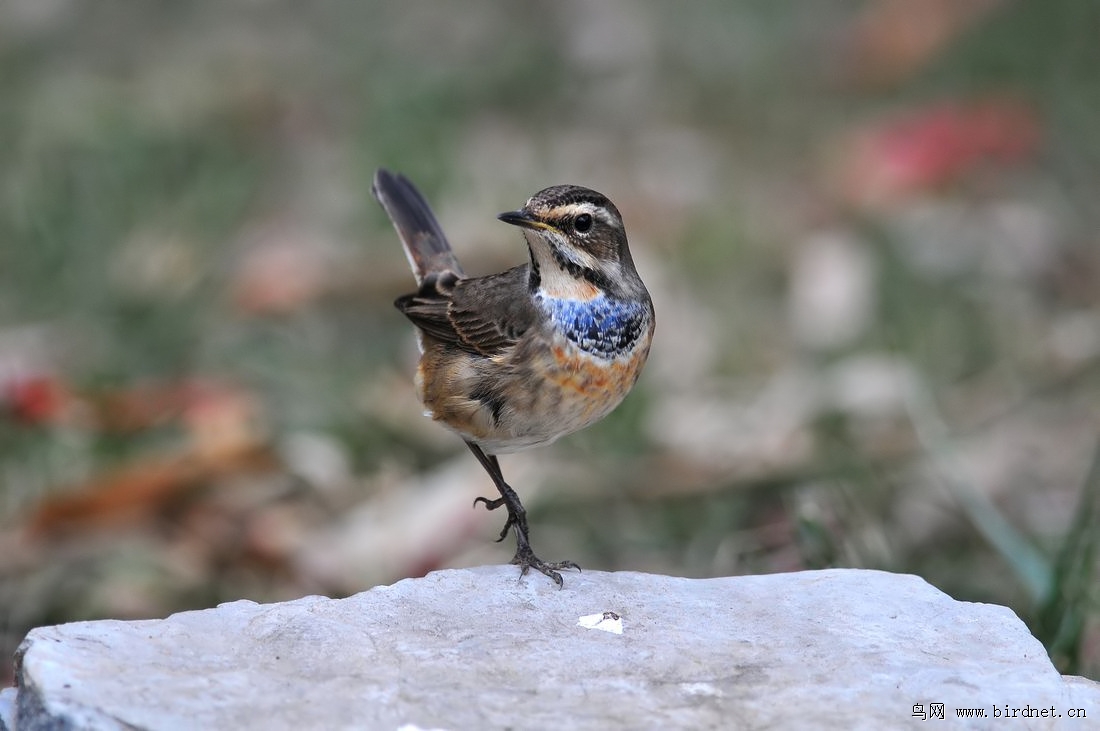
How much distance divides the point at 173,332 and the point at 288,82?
3.77 m

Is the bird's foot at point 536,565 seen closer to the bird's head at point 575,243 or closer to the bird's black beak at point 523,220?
the bird's head at point 575,243

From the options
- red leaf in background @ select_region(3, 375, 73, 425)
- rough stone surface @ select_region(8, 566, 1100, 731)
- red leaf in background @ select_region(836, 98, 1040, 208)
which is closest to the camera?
rough stone surface @ select_region(8, 566, 1100, 731)

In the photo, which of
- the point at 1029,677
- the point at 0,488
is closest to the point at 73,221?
the point at 0,488

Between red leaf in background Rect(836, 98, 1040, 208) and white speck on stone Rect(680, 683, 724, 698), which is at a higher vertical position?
red leaf in background Rect(836, 98, 1040, 208)

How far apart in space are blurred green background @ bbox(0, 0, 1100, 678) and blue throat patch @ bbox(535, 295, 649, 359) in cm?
82

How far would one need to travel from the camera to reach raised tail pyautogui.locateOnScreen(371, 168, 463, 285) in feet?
19.3

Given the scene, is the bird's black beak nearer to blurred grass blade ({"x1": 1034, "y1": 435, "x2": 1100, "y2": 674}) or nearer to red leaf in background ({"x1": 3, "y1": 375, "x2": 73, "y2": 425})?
blurred grass blade ({"x1": 1034, "y1": 435, "x2": 1100, "y2": 674})

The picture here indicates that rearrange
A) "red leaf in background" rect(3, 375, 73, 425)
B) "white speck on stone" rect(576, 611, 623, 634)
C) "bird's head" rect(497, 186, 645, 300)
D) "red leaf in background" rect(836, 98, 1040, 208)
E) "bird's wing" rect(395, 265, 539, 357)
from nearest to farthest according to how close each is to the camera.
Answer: "white speck on stone" rect(576, 611, 623, 634) < "bird's head" rect(497, 186, 645, 300) < "bird's wing" rect(395, 265, 539, 357) < "red leaf in background" rect(3, 375, 73, 425) < "red leaf in background" rect(836, 98, 1040, 208)

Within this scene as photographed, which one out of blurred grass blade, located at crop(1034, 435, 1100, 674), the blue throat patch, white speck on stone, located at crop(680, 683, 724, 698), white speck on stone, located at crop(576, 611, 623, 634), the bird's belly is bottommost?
white speck on stone, located at crop(680, 683, 724, 698)

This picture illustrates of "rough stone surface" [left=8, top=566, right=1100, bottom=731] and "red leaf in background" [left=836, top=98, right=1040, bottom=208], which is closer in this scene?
"rough stone surface" [left=8, top=566, right=1100, bottom=731]

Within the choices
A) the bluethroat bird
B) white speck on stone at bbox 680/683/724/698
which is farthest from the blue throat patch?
white speck on stone at bbox 680/683/724/698

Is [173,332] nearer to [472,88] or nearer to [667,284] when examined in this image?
[667,284]

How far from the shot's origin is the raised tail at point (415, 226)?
5875 millimetres

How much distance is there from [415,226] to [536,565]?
186 cm
